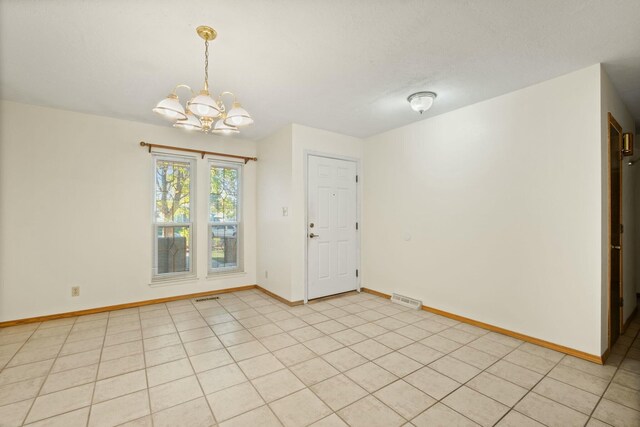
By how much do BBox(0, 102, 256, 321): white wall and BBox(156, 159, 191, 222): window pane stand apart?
0.57 feet

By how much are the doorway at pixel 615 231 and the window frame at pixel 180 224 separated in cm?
495

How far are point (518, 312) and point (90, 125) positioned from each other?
18.1ft

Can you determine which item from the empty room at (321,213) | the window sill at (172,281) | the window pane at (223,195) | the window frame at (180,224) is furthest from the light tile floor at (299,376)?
the window pane at (223,195)

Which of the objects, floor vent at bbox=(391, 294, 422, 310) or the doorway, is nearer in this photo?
the doorway

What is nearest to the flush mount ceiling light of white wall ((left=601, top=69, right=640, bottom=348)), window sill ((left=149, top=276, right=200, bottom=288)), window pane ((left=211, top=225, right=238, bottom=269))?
white wall ((left=601, top=69, right=640, bottom=348))

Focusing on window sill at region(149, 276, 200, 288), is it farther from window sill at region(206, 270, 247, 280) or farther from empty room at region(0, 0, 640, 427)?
window sill at region(206, 270, 247, 280)

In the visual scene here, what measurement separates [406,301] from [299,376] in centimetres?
220

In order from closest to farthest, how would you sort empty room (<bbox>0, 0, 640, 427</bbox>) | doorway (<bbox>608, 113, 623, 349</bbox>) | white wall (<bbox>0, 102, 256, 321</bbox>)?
empty room (<bbox>0, 0, 640, 427</bbox>) < doorway (<bbox>608, 113, 623, 349</bbox>) < white wall (<bbox>0, 102, 256, 321</bbox>)

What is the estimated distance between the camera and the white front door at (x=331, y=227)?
13.8 ft

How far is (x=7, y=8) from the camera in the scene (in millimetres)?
1787

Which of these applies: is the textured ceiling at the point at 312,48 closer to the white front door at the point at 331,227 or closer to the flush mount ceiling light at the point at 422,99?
the flush mount ceiling light at the point at 422,99

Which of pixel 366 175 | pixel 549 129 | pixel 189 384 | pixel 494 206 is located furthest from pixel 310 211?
pixel 549 129

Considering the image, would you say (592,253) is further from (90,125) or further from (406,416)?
(90,125)

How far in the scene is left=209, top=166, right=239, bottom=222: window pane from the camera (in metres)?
4.60
